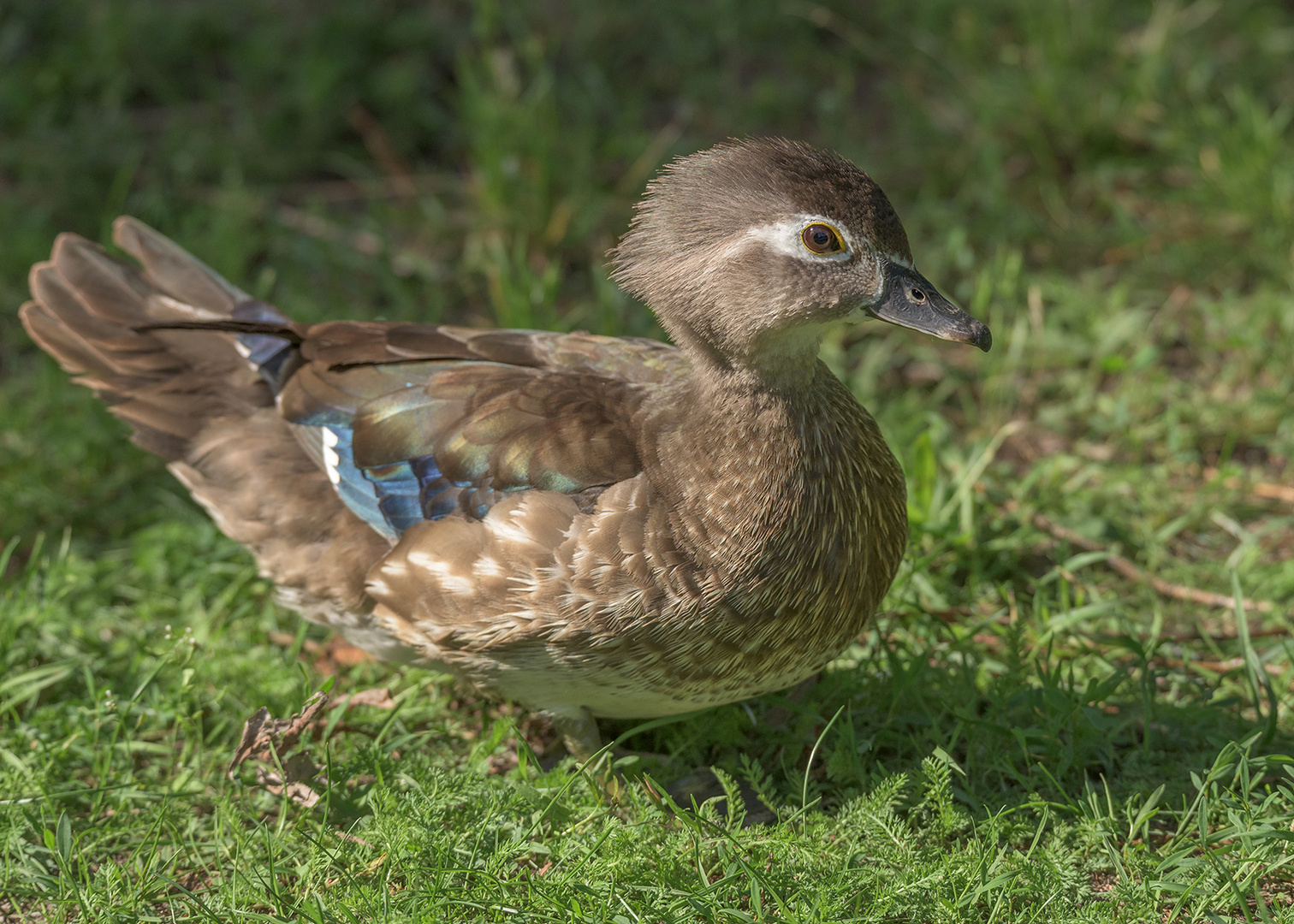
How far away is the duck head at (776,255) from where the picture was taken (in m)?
2.84

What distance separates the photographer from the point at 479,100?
16.2 feet

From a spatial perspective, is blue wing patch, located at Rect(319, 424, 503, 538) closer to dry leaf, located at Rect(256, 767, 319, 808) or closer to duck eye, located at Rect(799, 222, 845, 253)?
dry leaf, located at Rect(256, 767, 319, 808)

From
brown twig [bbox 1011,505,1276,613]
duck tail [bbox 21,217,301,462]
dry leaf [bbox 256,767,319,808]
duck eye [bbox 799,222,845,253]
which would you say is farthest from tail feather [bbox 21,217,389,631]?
brown twig [bbox 1011,505,1276,613]

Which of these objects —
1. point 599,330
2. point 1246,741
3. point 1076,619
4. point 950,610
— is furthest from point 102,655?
point 1246,741

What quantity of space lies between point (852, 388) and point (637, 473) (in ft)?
5.52

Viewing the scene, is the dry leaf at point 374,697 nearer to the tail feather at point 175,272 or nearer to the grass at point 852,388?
the grass at point 852,388

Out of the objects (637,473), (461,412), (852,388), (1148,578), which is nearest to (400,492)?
(461,412)

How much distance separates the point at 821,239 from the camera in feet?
9.35

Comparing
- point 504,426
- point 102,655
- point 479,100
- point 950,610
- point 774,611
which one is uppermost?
point 479,100

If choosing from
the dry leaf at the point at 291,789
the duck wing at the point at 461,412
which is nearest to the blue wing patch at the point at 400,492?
the duck wing at the point at 461,412

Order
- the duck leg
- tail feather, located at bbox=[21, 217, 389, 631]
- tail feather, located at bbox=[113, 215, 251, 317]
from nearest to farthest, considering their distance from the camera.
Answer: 1. the duck leg
2. tail feather, located at bbox=[21, 217, 389, 631]
3. tail feather, located at bbox=[113, 215, 251, 317]

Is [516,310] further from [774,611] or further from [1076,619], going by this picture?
[1076,619]

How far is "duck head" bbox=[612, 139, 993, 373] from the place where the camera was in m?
2.84

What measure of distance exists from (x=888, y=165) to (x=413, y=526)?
314 centimetres
